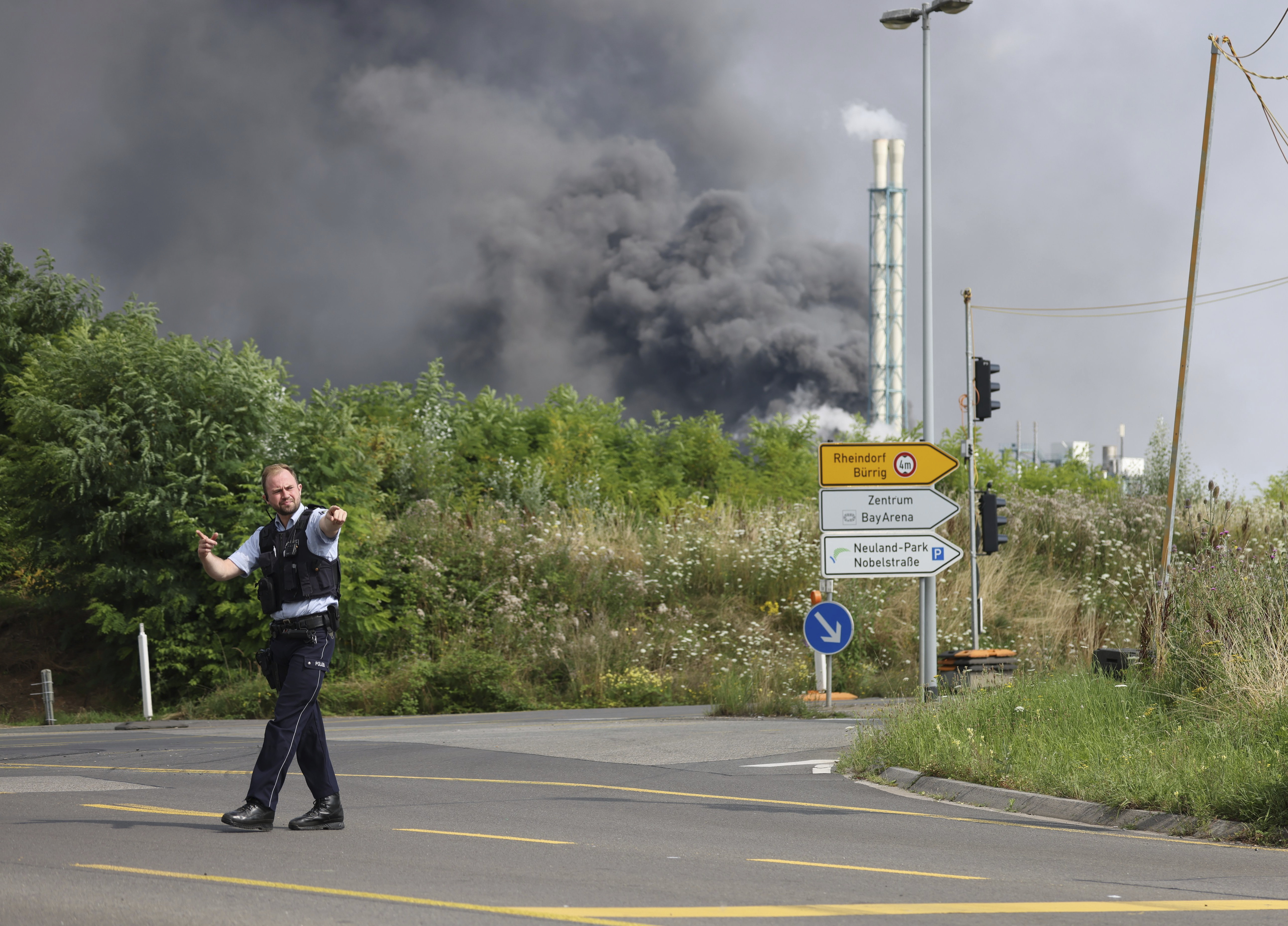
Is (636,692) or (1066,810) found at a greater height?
(1066,810)

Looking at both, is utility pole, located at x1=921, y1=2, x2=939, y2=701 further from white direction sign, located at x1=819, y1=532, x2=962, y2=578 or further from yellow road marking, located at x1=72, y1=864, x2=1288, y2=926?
yellow road marking, located at x1=72, y1=864, x2=1288, y2=926

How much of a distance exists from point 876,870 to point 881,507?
10.1 m

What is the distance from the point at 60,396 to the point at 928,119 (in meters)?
16.5

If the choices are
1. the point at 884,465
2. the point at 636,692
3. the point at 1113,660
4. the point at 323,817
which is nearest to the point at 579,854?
the point at 323,817

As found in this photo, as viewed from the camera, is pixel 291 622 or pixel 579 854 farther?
pixel 291 622

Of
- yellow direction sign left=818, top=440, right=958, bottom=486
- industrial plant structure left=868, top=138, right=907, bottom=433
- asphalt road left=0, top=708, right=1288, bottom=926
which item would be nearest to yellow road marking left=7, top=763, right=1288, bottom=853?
asphalt road left=0, top=708, right=1288, bottom=926

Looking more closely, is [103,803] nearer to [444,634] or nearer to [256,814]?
[256,814]

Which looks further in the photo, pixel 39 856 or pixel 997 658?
pixel 997 658

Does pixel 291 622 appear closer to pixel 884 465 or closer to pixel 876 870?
pixel 876 870

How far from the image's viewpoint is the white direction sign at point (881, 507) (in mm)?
16219

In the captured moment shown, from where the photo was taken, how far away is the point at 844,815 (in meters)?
8.55

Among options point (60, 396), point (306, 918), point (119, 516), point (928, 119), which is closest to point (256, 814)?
point (306, 918)

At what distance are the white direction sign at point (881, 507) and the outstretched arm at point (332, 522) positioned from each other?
1002cm

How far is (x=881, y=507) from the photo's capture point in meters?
16.3
